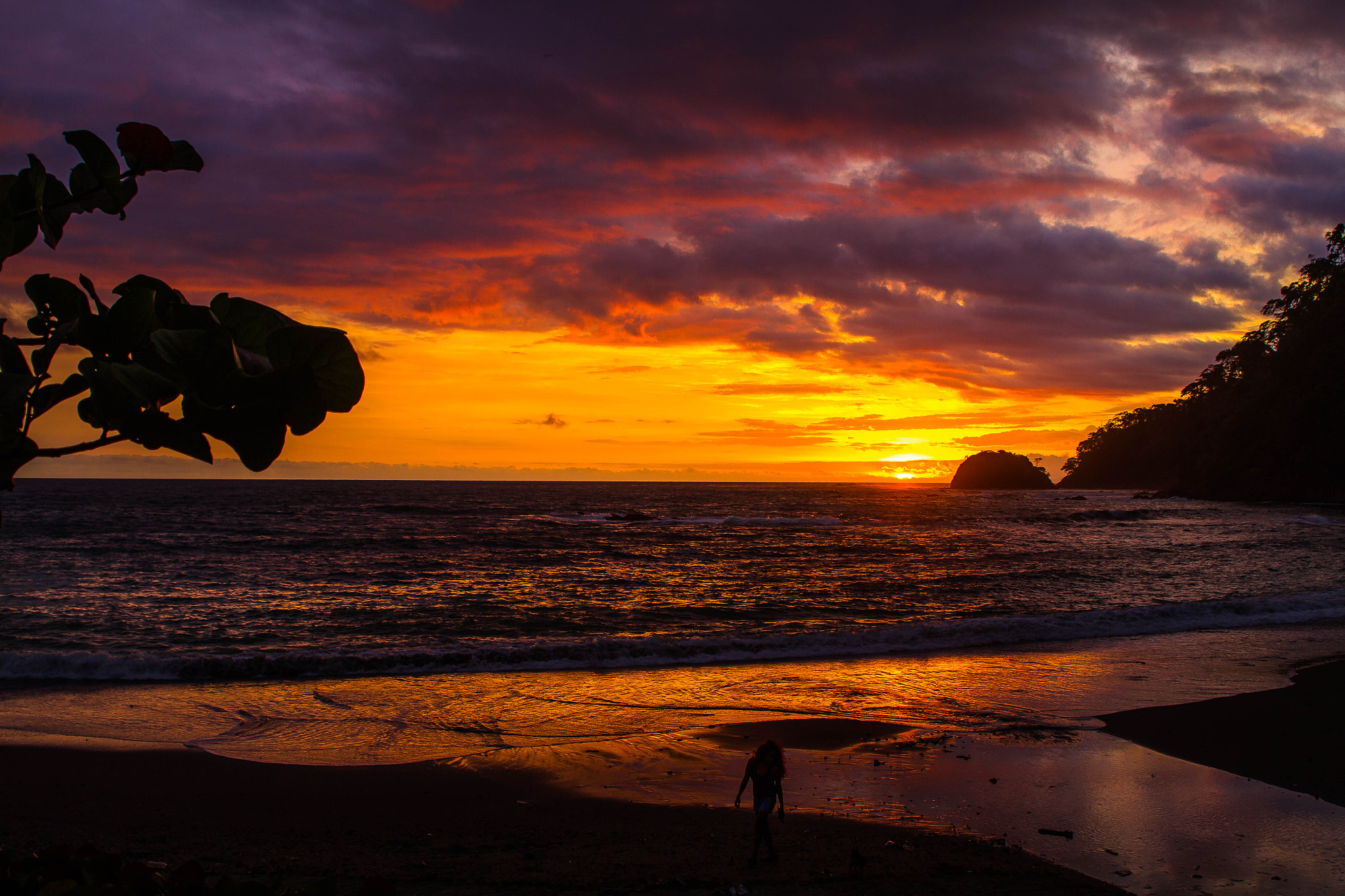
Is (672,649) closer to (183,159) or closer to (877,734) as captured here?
(877,734)

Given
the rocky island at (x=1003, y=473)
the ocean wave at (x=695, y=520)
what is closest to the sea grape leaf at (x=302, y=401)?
the ocean wave at (x=695, y=520)

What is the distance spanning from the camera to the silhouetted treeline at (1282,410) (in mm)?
68625

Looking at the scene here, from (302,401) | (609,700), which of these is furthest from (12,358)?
(609,700)

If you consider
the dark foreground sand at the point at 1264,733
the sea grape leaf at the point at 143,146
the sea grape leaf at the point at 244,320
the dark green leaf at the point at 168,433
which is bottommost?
the dark foreground sand at the point at 1264,733

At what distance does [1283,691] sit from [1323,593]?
41.2 ft

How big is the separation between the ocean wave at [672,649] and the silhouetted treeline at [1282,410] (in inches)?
2549

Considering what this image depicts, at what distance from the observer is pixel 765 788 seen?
6.35m

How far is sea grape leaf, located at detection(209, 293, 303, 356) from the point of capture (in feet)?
5.01

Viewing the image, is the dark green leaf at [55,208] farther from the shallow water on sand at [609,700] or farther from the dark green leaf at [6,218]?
the shallow water on sand at [609,700]

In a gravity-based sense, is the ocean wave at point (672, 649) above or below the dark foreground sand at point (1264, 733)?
below

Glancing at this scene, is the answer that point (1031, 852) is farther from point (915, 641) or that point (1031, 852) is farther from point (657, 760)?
point (915, 641)

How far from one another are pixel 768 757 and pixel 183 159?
6.05 metres

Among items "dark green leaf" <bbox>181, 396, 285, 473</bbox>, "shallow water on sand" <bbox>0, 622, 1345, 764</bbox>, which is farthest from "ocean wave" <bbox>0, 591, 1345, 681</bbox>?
"dark green leaf" <bbox>181, 396, 285, 473</bbox>

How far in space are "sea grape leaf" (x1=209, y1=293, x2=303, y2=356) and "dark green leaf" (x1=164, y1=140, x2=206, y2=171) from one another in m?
0.54
